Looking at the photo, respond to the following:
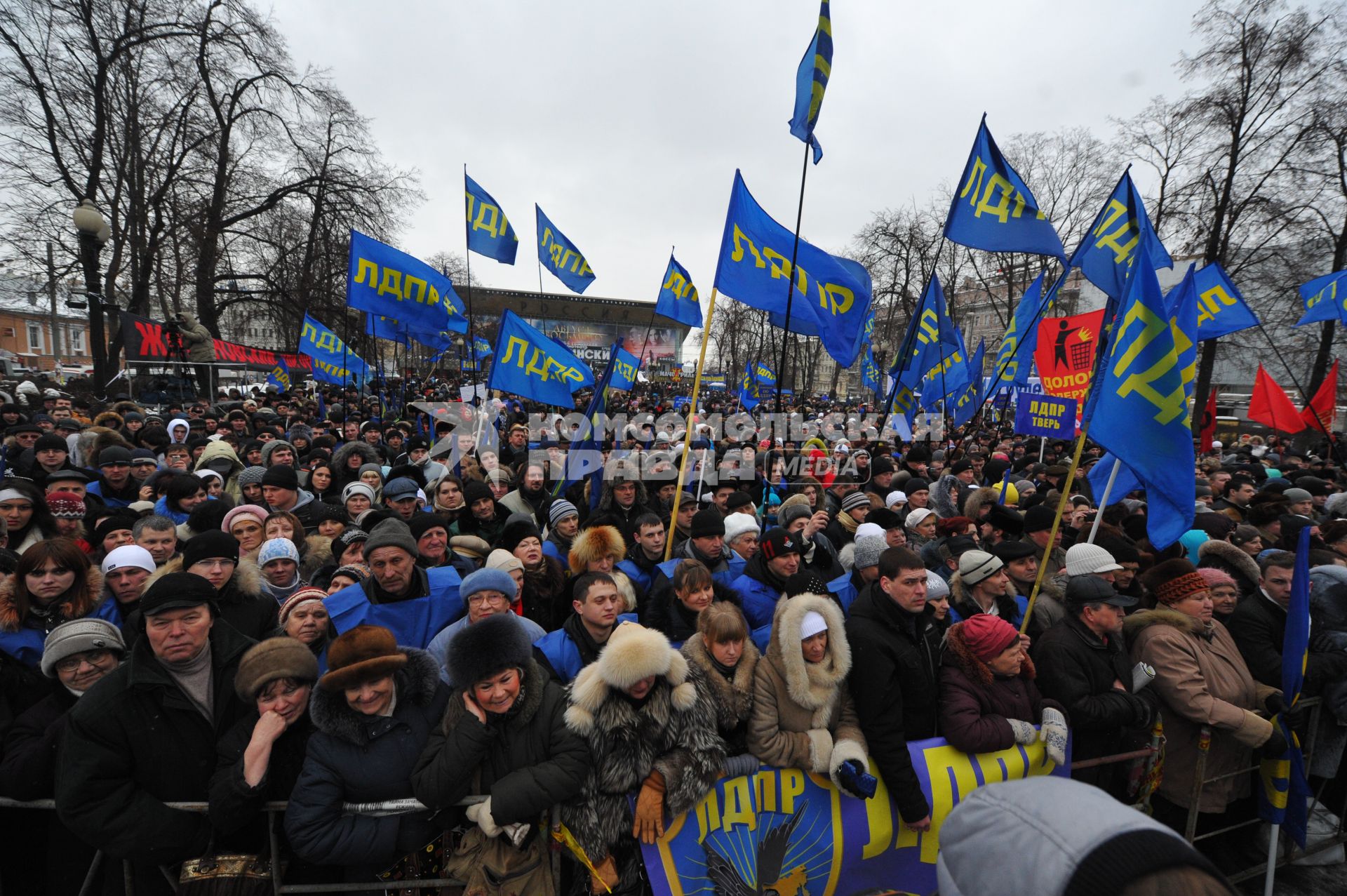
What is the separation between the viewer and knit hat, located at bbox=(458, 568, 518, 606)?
3.27 meters

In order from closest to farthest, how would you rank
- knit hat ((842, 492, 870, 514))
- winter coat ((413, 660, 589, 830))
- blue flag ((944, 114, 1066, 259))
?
winter coat ((413, 660, 589, 830)) < blue flag ((944, 114, 1066, 259)) < knit hat ((842, 492, 870, 514))

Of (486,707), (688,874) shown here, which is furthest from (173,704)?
(688,874)

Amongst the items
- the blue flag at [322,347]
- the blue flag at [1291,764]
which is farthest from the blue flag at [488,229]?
the blue flag at [1291,764]

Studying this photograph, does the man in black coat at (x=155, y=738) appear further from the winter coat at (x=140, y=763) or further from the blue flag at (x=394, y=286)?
the blue flag at (x=394, y=286)

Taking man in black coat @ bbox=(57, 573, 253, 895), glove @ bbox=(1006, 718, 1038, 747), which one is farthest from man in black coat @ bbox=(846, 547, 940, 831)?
man in black coat @ bbox=(57, 573, 253, 895)

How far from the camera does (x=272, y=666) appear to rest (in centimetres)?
232

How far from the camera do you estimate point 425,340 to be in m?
11.3

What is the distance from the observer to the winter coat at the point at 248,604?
314 cm

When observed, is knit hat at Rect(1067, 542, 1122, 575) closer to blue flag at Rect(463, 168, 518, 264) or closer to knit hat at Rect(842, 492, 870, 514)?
knit hat at Rect(842, 492, 870, 514)

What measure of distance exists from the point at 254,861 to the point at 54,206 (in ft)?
74.1

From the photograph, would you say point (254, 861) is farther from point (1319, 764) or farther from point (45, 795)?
point (1319, 764)

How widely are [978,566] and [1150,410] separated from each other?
1336mm

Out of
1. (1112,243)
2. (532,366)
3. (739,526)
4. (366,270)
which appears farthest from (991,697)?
(366,270)

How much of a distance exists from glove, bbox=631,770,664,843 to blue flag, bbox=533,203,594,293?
27.9 feet
